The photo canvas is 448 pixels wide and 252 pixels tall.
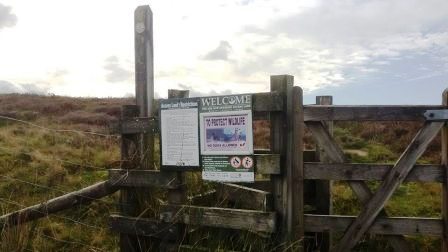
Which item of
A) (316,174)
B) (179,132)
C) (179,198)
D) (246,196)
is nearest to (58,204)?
(179,198)

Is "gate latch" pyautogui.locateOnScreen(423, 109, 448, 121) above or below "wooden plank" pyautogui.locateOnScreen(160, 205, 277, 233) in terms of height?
above

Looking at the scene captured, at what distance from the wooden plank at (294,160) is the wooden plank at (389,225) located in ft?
0.87

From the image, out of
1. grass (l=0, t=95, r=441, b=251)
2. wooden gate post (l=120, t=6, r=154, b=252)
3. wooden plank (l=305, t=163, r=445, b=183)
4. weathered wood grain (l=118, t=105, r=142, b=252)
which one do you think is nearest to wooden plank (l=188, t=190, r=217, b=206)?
grass (l=0, t=95, r=441, b=251)

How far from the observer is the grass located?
6.31m

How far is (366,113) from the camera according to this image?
231 inches

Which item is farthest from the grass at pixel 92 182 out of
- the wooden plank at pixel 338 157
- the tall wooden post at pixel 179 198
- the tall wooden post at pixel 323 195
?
the wooden plank at pixel 338 157

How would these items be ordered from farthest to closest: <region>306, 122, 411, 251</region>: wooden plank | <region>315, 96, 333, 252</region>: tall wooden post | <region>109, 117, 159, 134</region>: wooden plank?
<region>315, 96, 333, 252</region>: tall wooden post → <region>109, 117, 159, 134</region>: wooden plank → <region>306, 122, 411, 251</region>: wooden plank

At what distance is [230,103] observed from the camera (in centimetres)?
596

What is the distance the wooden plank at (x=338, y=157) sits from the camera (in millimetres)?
5988

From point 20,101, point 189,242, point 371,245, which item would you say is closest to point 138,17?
point 189,242

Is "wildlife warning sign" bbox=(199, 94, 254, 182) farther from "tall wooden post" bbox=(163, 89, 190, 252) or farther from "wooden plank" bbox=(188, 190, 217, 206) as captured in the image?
"wooden plank" bbox=(188, 190, 217, 206)

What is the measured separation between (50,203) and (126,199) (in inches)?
41.7

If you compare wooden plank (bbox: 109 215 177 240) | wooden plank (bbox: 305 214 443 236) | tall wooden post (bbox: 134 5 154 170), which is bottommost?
wooden plank (bbox: 109 215 177 240)

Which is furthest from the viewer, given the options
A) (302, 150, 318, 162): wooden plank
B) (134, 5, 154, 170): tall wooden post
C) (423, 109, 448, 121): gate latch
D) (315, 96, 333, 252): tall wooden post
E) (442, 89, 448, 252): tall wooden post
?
(302, 150, 318, 162): wooden plank
